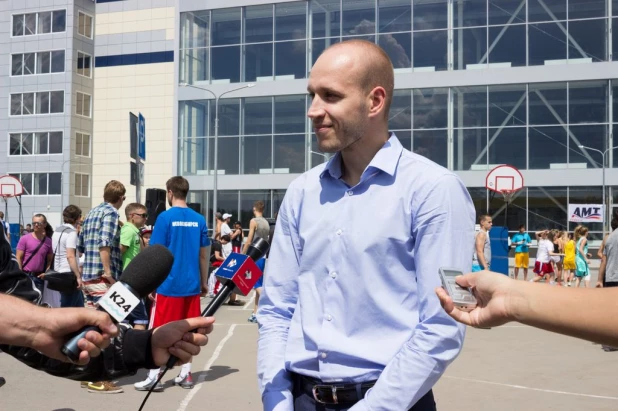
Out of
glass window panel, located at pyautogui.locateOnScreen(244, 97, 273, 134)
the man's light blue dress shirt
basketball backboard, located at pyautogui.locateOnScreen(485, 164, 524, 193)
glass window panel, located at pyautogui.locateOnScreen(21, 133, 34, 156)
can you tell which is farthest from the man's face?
glass window panel, located at pyautogui.locateOnScreen(21, 133, 34, 156)

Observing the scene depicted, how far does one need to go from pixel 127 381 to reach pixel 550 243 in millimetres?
16154

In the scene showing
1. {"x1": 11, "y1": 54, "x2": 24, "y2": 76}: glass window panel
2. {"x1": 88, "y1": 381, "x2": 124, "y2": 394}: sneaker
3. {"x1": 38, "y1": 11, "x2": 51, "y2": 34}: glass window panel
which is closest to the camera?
{"x1": 88, "y1": 381, "x2": 124, "y2": 394}: sneaker

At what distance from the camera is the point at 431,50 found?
3378cm

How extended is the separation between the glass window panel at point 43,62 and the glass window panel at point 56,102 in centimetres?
186

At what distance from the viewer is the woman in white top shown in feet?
33.2

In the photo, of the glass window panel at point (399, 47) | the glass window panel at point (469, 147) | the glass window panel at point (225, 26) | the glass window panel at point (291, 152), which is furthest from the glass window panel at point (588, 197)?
the glass window panel at point (225, 26)

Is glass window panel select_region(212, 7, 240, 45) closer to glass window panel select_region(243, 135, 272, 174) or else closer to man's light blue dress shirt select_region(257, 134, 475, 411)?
glass window panel select_region(243, 135, 272, 174)

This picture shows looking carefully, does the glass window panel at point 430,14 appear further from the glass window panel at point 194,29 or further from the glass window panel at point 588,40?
the glass window panel at point 194,29

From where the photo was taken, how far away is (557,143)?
1267 inches

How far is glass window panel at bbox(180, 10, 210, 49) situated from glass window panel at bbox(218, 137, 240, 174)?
523 cm

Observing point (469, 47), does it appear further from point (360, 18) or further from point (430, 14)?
point (360, 18)

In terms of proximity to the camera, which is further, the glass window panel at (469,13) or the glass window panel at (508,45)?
the glass window panel at (469,13)

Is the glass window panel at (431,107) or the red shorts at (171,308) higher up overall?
the glass window panel at (431,107)

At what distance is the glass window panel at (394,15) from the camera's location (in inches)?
1352
